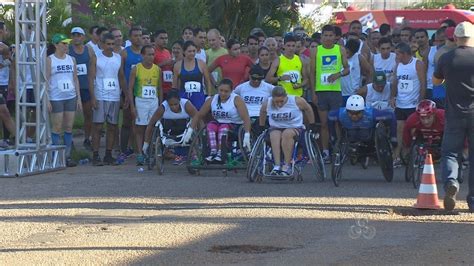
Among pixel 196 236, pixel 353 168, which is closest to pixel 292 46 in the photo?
pixel 353 168

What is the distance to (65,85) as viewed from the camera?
17.1 m

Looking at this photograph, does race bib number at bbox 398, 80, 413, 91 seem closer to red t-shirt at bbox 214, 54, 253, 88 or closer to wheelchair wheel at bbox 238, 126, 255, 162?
red t-shirt at bbox 214, 54, 253, 88

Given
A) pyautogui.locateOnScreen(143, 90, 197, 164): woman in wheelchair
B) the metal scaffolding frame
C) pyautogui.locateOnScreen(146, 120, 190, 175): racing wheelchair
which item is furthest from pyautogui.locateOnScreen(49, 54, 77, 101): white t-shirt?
pyautogui.locateOnScreen(146, 120, 190, 175): racing wheelchair

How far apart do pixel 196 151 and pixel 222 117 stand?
612 mm

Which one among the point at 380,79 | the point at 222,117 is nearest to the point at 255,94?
the point at 222,117

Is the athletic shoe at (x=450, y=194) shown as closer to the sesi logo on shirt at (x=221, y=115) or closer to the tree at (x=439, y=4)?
the sesi logo on shirt at (x=221, y=115)

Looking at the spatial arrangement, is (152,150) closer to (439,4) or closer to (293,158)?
(293,158)

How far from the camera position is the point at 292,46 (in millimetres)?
17719

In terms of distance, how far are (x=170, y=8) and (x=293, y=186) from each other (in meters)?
12.7

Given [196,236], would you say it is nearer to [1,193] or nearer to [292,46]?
[1,193]

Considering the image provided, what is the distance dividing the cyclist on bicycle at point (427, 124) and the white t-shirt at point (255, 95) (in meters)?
2.72

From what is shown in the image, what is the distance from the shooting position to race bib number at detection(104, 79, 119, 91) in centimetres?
1786

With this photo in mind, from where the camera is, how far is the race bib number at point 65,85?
17.1 m

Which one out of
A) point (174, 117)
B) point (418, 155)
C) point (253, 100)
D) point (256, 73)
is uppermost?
point (256, 73)
